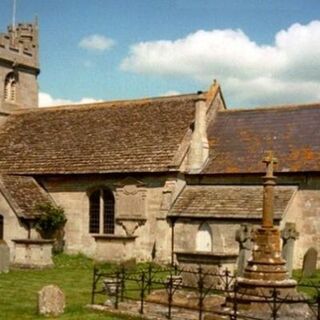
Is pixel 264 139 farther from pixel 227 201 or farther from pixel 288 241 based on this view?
pixel 288 241

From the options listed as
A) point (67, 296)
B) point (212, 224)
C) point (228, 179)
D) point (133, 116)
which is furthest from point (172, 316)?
point (133, 116)

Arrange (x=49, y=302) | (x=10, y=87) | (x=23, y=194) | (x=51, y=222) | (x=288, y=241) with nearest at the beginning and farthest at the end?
(x=49, y=302)
(x=288, y=241)
(x=51, y=222)
(x=23, y=194)
(x=10, y=87)

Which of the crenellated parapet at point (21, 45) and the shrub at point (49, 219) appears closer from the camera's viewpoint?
the shrub at point (49, 219)

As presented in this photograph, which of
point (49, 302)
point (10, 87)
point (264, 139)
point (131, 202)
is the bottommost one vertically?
point (49, 302)

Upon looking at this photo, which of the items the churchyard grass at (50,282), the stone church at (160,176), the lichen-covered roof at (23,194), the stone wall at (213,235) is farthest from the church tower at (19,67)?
the stone wall at (213,235)

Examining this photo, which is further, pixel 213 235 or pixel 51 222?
pixel 51 222

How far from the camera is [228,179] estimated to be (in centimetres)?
3312

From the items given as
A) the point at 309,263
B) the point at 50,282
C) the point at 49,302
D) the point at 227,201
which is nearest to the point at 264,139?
the point at 227,201

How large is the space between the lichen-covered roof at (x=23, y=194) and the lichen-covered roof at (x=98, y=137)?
86cm

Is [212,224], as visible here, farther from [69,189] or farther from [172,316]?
[172,316]

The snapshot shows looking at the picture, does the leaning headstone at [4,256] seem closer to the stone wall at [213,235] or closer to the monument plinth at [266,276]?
the stone wall at [213,235]

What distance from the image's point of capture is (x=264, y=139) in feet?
113

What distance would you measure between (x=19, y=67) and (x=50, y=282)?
22.8 meters

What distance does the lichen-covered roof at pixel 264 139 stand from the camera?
106 feet
